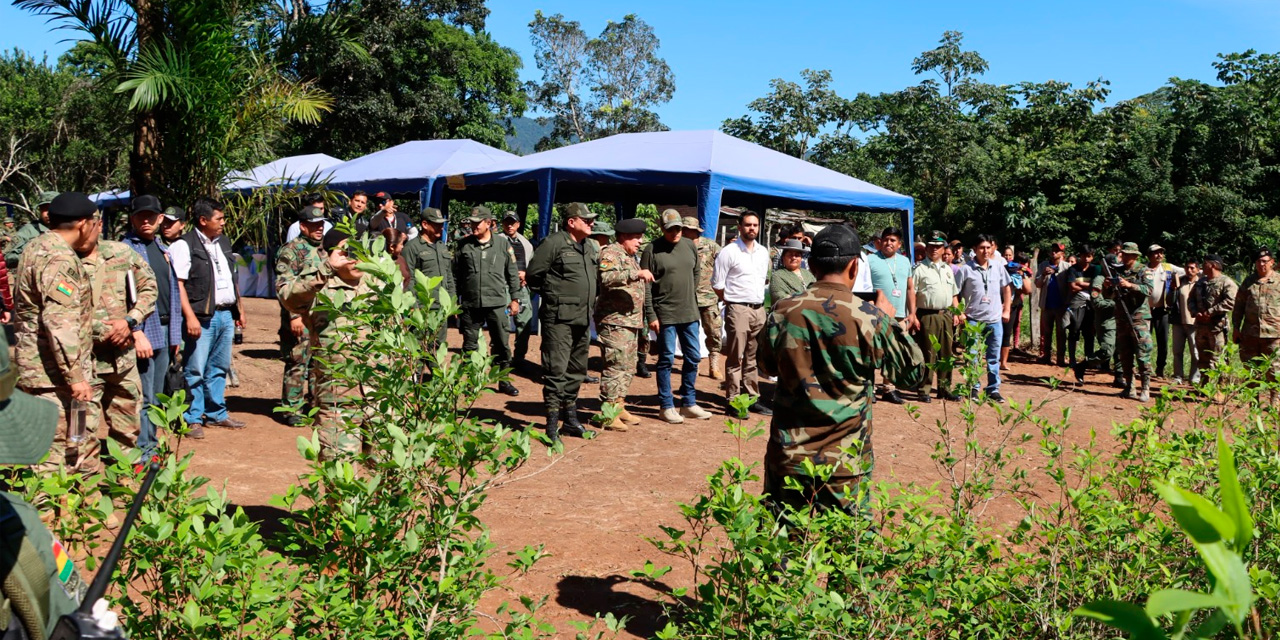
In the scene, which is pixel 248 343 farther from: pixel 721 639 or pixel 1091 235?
pixel 1091 235

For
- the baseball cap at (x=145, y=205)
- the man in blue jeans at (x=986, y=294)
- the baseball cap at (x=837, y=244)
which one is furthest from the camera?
the man in blue jeans at (x=986, y=294)

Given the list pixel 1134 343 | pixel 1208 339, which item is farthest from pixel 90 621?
pixel 1208 339

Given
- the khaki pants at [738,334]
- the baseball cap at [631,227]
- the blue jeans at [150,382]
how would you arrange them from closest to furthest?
the blue jeans at [150,382]
the baseball cap at [631,227]
the khaki pants at [738,334]

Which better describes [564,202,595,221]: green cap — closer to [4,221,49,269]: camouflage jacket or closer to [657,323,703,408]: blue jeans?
[657,323,703,408]: blue jeans

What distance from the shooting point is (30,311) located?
4.80 m

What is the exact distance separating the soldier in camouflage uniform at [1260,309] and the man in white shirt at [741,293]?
15.1ft

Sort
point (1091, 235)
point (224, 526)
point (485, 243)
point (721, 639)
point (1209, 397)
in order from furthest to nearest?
point (1091, 235) < point (485, 243) < point (1209, 397) < point (721, 639) < point (224, 526)

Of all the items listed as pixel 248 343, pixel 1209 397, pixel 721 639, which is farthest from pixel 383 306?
pixel 248 343

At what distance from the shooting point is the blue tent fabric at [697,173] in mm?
11477

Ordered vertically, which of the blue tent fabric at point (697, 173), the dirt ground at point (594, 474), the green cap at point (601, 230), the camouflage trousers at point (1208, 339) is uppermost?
the blue tent fabric at point (697, 173)

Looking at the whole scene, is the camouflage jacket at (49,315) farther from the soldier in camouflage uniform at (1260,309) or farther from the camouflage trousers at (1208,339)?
the camouflage trousers at (1208,339)

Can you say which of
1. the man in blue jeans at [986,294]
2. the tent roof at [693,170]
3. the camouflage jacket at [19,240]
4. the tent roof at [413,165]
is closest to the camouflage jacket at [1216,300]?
the man in blue jeans at [986,294]

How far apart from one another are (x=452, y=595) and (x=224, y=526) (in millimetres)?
611

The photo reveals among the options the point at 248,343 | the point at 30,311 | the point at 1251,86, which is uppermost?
the point at 1251,86
